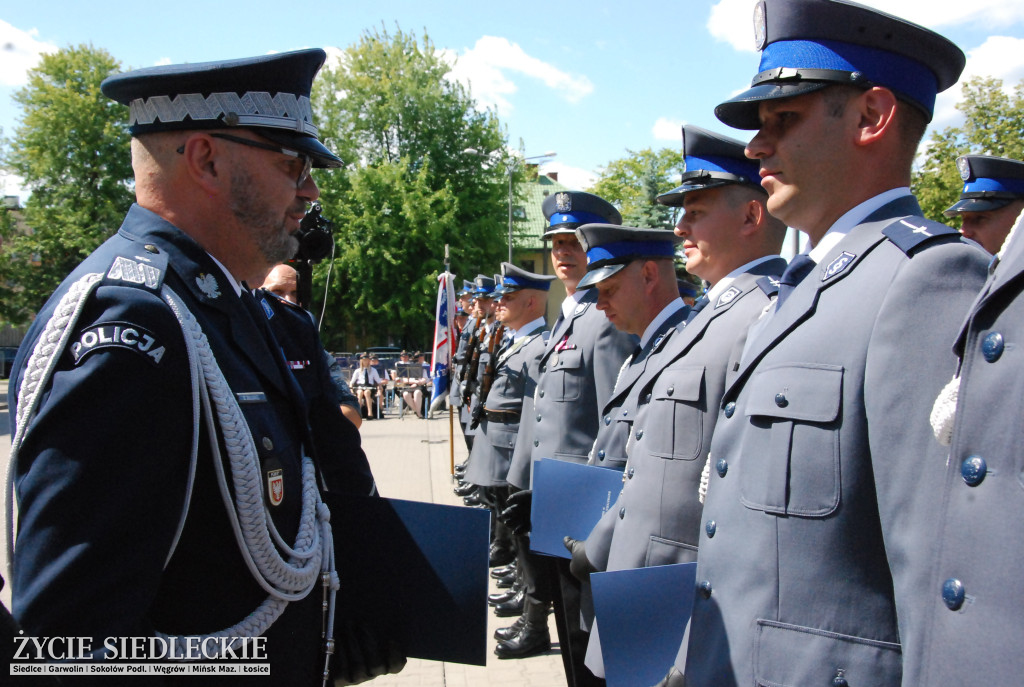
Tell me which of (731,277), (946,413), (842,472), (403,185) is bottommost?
(842,472)

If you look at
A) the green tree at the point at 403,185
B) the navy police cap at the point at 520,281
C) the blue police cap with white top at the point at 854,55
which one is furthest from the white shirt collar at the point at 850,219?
the green tree at the point at 403,185

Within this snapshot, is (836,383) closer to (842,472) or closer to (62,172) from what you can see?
(842,472)

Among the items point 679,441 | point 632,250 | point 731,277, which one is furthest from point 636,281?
point 679,441

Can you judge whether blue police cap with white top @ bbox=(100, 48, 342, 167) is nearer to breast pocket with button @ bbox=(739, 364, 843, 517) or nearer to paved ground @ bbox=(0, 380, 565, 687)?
paved ground @ bbox=(0, 380, 565, 687)

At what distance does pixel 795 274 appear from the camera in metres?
1.86

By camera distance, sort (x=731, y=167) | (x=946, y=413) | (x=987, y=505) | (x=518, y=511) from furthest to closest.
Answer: (x=518, y=511)
(x=731, y=167)
(x=946, y=413)
(x=987, y=505)

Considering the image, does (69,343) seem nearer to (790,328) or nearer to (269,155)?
(269,155)

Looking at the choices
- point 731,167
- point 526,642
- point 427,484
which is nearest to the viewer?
point 731,167

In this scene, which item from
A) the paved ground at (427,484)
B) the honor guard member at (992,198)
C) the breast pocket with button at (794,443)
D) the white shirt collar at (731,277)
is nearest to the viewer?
the breast pocket with button at (794,443)

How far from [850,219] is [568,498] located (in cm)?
168

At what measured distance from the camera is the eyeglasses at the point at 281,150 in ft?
6.02

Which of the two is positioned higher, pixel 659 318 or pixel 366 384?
pixel 659 318

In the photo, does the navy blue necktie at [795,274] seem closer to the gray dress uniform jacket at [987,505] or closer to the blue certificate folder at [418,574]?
the gray dress uniform jacket at [987,505]

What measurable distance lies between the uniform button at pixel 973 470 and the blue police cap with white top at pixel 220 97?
1.60 meters
